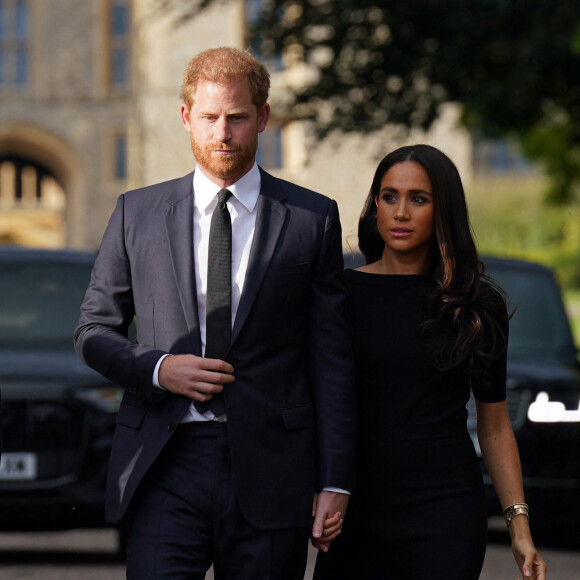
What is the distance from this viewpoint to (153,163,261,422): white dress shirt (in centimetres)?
377

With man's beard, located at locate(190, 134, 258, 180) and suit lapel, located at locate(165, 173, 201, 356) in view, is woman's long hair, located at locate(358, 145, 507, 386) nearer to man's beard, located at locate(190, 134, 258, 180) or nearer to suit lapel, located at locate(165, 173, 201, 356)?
man's beard, located at locate(190, 134, 258, 180)

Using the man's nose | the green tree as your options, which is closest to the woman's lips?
the man's nose

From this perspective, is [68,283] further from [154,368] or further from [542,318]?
[154,368]

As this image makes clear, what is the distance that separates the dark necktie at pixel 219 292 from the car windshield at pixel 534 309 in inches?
215

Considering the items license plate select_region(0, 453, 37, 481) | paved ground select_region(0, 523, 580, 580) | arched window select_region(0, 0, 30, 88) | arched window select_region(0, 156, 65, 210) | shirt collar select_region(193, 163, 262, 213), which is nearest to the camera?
shirt collar select_region(193, 163, 262, 213)

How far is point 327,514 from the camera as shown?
3.75 metres

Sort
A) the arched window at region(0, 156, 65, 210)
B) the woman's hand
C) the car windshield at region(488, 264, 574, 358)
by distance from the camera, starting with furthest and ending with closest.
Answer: the arched window at region(0, 156, 65, 210) < the car windshield at region(488, 264, 574, 358) < the woman's hand

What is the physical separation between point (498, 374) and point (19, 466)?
392cm

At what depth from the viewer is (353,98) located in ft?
55.1

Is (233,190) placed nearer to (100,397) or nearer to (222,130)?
(222,130)

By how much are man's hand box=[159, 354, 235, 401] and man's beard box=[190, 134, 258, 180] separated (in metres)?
0.48

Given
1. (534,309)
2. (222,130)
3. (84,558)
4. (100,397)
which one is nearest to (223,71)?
(222,130)

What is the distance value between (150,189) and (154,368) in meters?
0.53

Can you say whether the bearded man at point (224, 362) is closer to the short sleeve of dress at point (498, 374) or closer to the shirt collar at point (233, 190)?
the shirt collar at point (233, 190)
